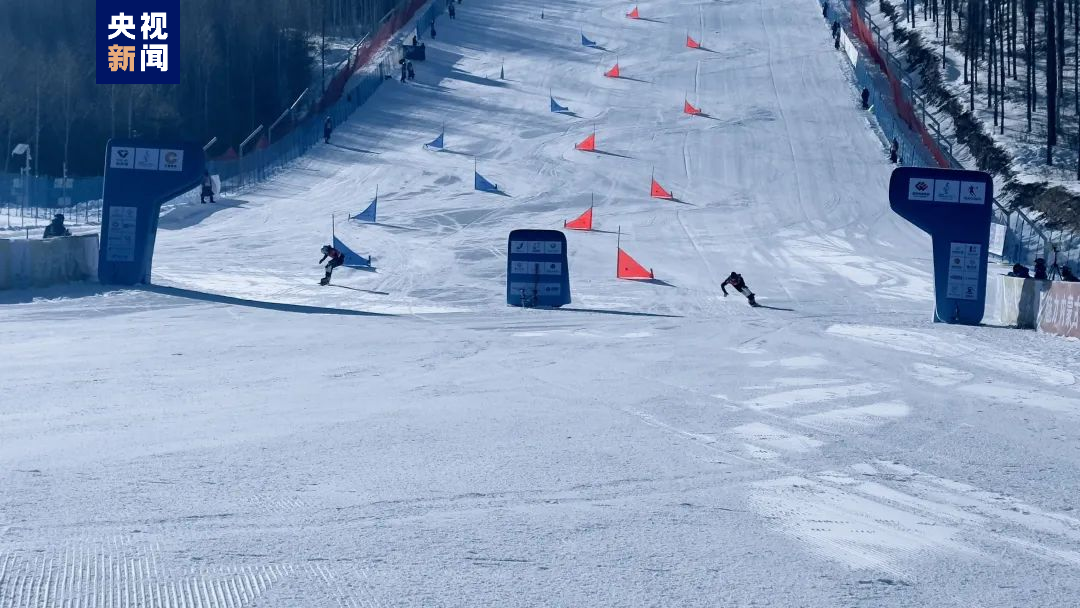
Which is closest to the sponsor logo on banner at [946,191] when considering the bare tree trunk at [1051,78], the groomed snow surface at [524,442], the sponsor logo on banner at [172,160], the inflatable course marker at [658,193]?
the groomed snow surface at [524,442]

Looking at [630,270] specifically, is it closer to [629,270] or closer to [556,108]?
[629,270]

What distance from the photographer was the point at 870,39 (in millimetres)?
56656

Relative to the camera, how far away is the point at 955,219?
62.4ft

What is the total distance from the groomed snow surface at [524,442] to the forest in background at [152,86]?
109 ft

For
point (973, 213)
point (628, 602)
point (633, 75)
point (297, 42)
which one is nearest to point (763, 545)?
point (628, 602)

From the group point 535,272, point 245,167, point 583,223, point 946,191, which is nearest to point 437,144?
point 245,167

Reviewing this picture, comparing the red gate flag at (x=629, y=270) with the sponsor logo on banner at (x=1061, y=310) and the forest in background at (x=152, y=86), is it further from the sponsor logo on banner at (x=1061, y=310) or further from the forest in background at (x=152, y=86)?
the forest in background at (x=152, y=86)

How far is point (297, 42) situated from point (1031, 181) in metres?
44.6

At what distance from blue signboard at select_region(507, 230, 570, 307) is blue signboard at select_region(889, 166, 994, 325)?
224 inches

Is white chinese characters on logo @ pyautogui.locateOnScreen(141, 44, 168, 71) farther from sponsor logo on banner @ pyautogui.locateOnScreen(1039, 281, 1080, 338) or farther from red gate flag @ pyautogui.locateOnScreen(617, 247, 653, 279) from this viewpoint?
sponsor logo on banner @ pyautogui.locateOnScreen(1039, 281, 1080, 338)

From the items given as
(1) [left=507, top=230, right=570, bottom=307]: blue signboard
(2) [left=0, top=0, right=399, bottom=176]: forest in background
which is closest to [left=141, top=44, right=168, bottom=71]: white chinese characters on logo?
(2) [left=0, top=0, right=399, bottom=176]: forest in background

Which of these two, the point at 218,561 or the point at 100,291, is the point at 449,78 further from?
the point at 218,561

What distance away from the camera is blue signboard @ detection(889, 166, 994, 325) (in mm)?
19016

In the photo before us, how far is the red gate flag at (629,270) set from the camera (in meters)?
25.5
